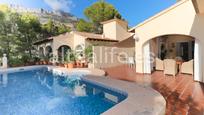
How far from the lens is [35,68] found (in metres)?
30.2

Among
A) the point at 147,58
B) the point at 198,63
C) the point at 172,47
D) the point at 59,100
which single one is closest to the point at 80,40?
the point at 147,58

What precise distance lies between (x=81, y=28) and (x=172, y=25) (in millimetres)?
37998

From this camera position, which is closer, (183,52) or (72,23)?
(183,52)

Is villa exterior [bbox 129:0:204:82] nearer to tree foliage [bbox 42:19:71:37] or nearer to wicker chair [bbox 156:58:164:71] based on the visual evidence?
wicker chair [bbox 156:58:164:71]

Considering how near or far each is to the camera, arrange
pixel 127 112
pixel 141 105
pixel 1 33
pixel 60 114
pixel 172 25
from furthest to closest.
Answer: pixel 1 33 < pixel 172 25 < pixel 60 114 < pixel 141 105 < pixel 127 112

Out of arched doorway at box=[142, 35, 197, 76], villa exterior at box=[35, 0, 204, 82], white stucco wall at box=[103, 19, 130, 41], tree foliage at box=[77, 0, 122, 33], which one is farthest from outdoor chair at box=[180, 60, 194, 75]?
tree foliage at box=[77, 0, 122, 33]

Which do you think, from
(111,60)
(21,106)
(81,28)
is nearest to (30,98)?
(21,106)

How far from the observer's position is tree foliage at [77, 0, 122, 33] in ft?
171

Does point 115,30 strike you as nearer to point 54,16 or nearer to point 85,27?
point 85,27

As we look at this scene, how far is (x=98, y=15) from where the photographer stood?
52844mm

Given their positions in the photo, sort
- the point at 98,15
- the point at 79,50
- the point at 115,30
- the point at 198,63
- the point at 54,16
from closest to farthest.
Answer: the point at 198,63
the point at 79,50
the point at 115,30
the point at 98,15
the point at 54,16

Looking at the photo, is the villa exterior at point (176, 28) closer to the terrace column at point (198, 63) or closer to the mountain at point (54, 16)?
the terrace column at point (198, 63)

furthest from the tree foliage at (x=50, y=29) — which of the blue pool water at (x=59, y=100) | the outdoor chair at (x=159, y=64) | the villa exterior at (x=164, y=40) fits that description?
the outdoor chair at (x=159, y=64)

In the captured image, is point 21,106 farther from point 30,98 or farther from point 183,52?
point 183,52
